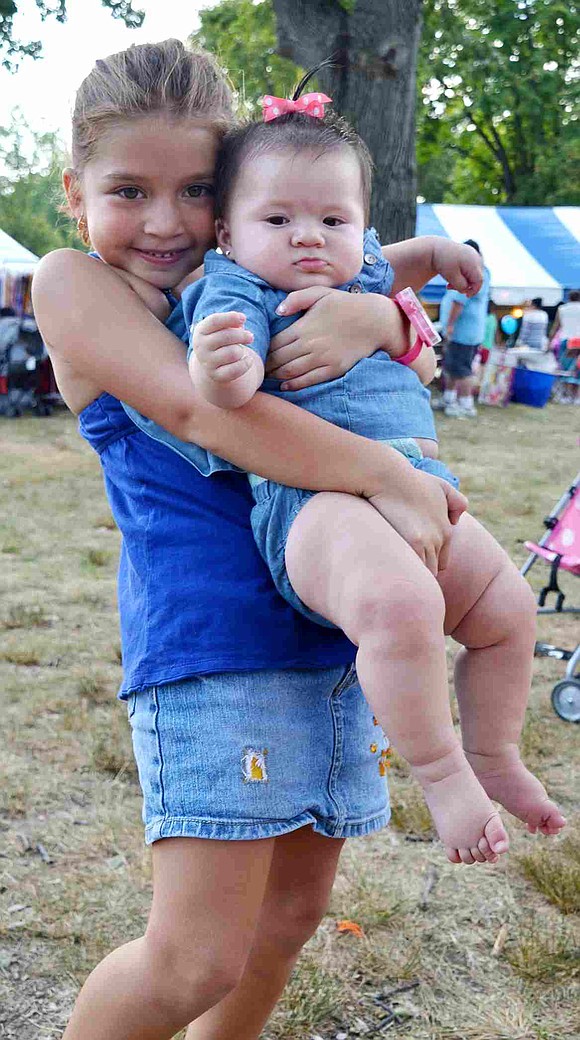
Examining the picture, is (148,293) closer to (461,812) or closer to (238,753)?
(238,753)

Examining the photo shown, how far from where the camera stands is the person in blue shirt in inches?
467

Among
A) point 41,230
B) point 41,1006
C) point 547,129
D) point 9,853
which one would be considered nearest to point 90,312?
point 41,1006

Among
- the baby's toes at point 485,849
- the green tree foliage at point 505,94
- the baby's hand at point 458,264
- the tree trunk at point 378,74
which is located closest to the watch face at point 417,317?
the baby's hand at point 458,264

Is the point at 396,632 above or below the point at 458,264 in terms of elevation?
below

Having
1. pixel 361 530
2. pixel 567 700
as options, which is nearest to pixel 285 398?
pixel 361 530

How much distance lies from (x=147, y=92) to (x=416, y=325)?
1.74 ft

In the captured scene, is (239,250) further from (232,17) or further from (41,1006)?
(232,17)

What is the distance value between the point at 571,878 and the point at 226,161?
218cm

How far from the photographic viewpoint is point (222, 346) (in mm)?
1316

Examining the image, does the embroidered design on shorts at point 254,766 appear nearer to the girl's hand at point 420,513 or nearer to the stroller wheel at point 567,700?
the girl's hand at point 420,513

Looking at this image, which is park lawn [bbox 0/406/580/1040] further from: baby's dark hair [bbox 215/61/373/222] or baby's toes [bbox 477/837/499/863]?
baby's dark hair [bbox 215/61/373/222]

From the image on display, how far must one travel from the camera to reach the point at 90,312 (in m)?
1.51

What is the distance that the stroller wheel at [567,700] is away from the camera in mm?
4125

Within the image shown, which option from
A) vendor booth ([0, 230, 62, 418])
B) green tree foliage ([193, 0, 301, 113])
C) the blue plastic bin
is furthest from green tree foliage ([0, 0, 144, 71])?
the blue plastic bin
